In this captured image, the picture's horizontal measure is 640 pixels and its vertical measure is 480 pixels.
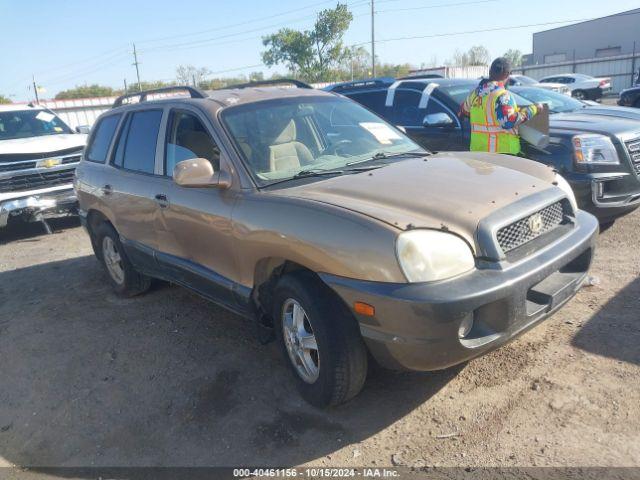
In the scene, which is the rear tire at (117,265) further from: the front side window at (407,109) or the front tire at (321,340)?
the front side window at (407,109)

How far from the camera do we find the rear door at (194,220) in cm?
354

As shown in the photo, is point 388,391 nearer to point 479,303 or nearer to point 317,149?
point 479,303

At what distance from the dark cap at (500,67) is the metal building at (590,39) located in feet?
166

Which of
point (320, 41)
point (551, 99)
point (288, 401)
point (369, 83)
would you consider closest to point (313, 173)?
point (288, 401)

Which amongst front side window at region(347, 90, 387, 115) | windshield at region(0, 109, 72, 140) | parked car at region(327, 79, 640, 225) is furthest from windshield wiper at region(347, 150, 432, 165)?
windshield at region(0, 109, 72, 140)

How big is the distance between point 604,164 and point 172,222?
162 inches

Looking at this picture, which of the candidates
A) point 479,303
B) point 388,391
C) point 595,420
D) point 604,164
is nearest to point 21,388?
point 388,391

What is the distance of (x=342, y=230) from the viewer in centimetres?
268

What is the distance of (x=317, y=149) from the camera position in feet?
12.3

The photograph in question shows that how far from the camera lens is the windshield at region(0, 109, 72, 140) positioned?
354 inches

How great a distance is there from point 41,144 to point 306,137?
6.37 meters

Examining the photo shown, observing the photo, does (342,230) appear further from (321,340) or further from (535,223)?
(535,223)

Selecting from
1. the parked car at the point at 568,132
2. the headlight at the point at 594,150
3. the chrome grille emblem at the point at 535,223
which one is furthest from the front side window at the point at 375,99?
the chrome grille emblem at the point at 535,223

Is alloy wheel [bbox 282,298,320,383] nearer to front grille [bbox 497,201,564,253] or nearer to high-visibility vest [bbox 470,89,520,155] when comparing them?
front grille [bbox 497,201,564,253]
